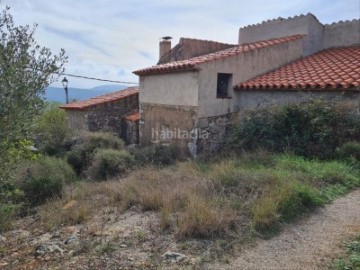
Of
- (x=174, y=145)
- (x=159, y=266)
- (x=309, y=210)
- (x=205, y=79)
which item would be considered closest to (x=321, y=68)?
(x=205, y=79)

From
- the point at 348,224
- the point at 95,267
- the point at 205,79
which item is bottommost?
the point at 95,267

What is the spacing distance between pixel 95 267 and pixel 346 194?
465cm

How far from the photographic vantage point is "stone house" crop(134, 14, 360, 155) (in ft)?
30.6

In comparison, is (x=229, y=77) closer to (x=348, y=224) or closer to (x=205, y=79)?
(x=205, y=79)

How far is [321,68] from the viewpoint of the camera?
10.1 metres

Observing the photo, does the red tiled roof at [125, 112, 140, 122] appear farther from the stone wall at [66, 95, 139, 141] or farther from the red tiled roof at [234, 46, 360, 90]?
the red tiled roof at [234, 46, 360, 90]

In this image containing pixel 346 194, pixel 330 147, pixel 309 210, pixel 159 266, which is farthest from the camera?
pixel 330 147

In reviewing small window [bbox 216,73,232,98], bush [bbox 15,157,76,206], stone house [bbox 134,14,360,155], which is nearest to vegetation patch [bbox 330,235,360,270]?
stone house [bbox 134,14,360,155]

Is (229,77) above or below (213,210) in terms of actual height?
above

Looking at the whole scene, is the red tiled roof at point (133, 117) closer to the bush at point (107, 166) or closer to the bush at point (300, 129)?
the bush at point (107, 166)

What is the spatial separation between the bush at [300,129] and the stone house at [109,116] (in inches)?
255

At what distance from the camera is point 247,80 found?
10656 millimetres

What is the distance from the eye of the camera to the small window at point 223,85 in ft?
34.1

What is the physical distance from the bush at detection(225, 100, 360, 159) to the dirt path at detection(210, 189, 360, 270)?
3.07 metres
